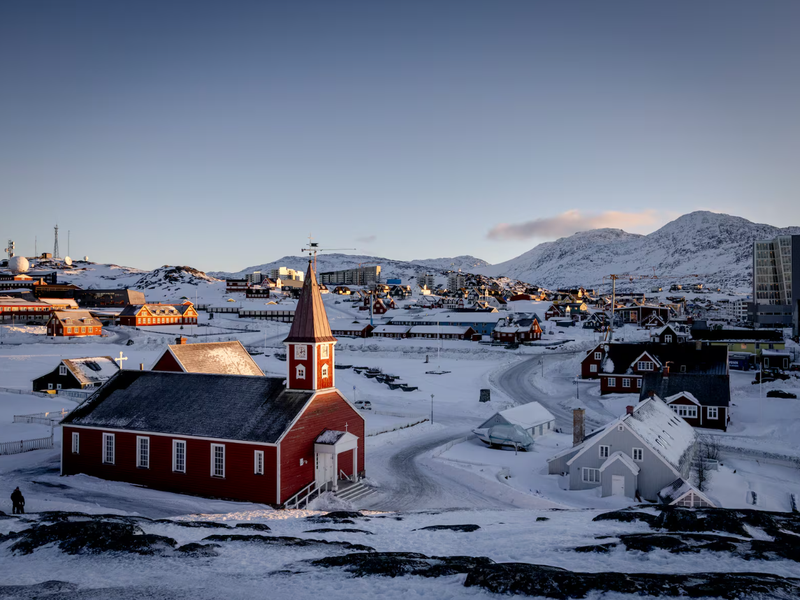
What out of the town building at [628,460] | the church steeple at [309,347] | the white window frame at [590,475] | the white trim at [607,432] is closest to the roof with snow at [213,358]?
the church steeple at [309,347]

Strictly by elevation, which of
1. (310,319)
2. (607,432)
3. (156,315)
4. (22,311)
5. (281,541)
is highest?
(310,319)

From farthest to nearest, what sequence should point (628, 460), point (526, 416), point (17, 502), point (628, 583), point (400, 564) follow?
point (526, 416) < point (628, 460) < point (17, 502) < point (400, 564) < point (628, 583)

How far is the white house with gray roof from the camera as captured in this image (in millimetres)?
30938

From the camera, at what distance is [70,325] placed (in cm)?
10788

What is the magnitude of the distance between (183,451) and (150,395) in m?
4.84

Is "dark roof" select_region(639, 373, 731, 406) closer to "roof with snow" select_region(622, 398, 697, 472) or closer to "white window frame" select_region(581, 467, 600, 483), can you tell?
"roof with snow" select_region(622, 398, 697, 472)

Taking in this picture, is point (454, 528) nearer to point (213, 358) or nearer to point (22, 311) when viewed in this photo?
point (213, 358)

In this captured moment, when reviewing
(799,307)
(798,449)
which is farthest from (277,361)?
(799,307)

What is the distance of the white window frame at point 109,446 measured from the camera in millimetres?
30906

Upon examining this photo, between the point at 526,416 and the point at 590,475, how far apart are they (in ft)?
40.8

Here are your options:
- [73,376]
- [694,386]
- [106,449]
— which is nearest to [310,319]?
[106,449]

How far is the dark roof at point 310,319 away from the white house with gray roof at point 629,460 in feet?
51.3

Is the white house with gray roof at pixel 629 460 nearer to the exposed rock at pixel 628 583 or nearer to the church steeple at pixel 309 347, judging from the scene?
the church steeple at pixel 309 347

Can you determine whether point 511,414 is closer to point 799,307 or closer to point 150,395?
point 150,395
